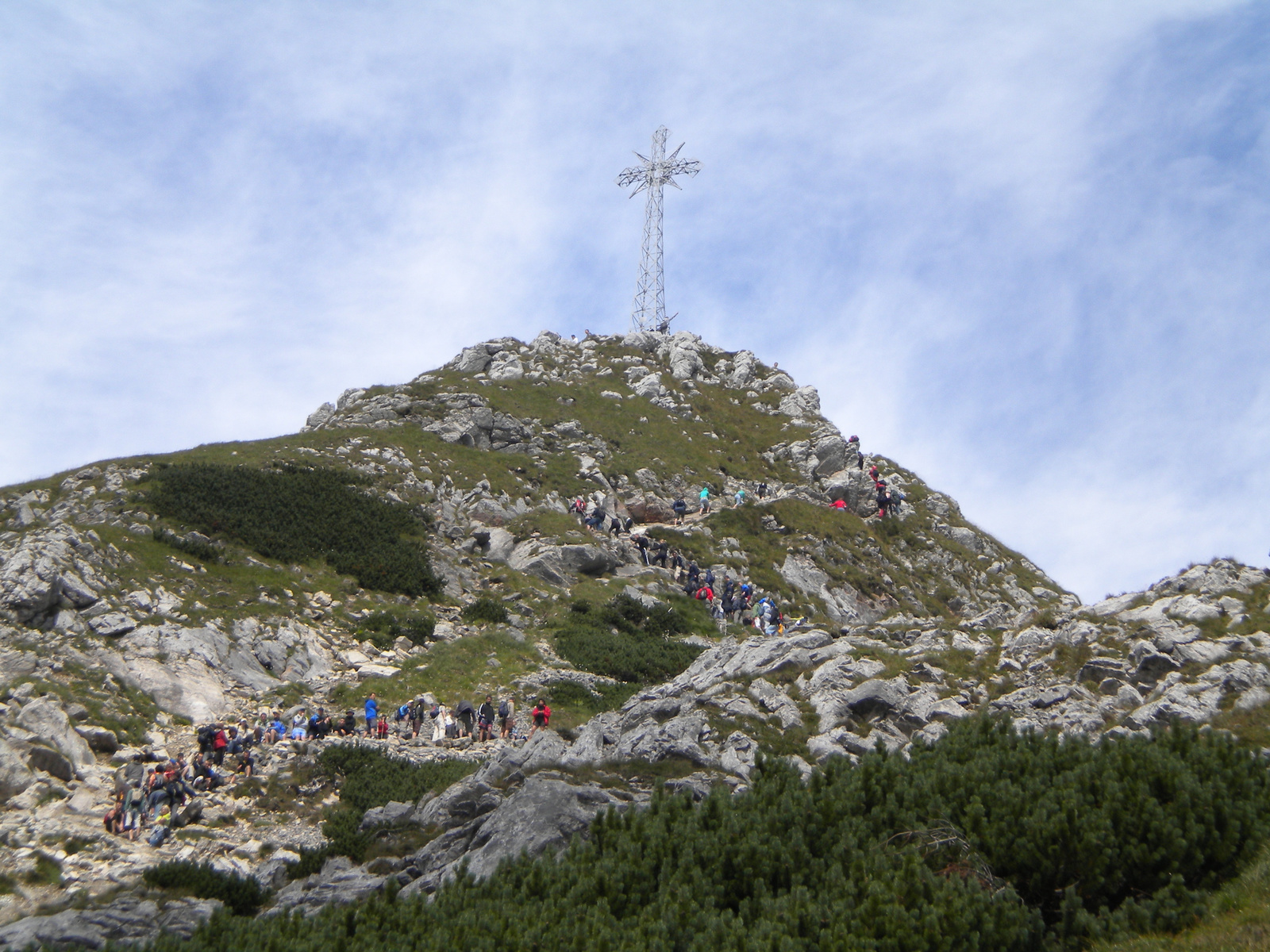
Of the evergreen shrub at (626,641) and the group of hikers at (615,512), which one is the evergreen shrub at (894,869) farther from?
the group of hikers at (615,512)

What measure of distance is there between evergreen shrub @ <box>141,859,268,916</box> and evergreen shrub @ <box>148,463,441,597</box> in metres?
19.1

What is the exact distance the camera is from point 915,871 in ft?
29.6

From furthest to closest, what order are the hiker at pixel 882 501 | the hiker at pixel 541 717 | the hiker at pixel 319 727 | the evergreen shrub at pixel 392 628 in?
the hiker at pixel 882 501 < the evergreen shrub at pixel 392 628 < the hiker at pixel 541 717 < the hiker at pixel 319 727

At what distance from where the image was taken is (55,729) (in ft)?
62.0

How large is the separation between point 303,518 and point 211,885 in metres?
23.7

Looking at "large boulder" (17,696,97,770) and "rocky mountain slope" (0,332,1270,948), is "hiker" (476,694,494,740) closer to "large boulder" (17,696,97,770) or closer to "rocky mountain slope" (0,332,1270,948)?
"rocky mountain slope" (0,332,1270,948)

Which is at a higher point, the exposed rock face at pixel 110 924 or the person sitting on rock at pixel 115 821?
the person sitting on rock at pixel 115 821

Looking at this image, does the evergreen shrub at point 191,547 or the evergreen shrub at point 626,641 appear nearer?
the evergreen shrub at point 626,641

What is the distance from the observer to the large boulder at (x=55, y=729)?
60.8 feet

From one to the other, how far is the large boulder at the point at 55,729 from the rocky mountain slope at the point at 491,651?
8 centimetres

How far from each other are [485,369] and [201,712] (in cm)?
4669

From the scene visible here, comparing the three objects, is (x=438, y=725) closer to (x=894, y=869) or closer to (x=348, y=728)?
(x=348, y=728)

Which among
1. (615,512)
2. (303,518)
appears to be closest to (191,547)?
(303,518)

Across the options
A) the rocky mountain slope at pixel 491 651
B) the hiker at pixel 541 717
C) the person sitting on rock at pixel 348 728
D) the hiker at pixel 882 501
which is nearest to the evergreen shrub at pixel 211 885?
the rocky mountain slope at pixel 491 651
